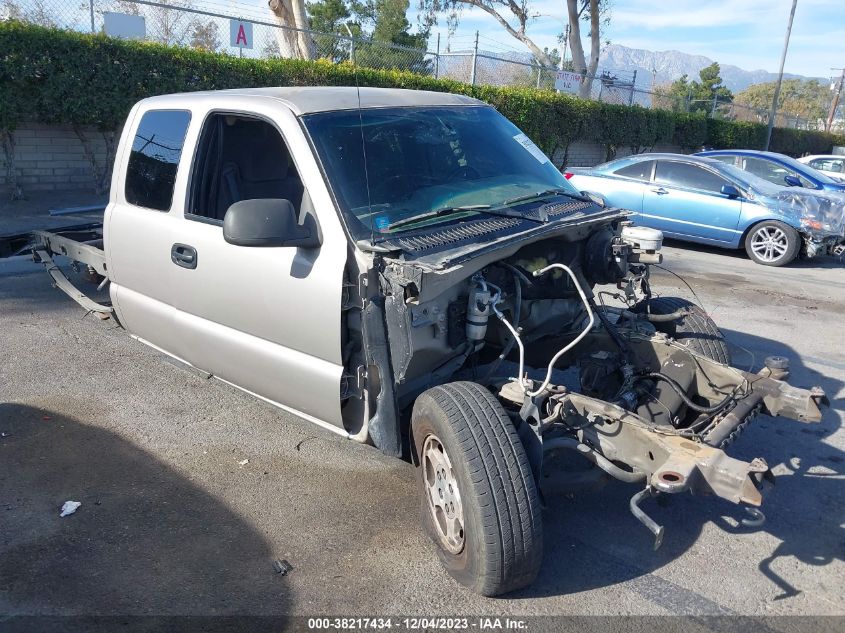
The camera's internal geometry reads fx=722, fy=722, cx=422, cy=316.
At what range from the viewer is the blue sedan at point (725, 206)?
35.1ft

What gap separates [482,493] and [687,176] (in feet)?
32.6

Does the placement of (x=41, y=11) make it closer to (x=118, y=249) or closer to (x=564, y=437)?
(x=118, y=249)

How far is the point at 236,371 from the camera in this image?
4.20 metres

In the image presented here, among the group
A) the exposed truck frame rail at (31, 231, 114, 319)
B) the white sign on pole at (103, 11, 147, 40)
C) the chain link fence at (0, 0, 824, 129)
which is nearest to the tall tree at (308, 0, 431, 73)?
the chain link fence at (0, 0, 824, 129)

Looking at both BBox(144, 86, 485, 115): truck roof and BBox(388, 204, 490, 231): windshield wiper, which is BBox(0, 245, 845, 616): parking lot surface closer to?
BBox(388, 204, 490, 231): windshield wiper

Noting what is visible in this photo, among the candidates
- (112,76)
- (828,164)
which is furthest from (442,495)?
(828,164)

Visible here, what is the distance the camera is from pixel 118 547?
3432 mm

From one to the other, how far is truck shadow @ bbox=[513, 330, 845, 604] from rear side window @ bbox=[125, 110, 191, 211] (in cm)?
301

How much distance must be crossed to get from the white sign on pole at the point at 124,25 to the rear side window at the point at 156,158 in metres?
8.14

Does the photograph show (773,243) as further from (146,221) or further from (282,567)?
(282,567)

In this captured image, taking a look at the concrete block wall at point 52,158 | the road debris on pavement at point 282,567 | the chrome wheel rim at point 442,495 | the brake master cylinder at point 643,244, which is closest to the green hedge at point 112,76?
the concrete block wall at point 52,158

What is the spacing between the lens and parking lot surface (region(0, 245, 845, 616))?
123 inches

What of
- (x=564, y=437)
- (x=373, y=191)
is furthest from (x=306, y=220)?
(x=564, y=437)

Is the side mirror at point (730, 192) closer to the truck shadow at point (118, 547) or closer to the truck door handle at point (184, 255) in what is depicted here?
the truck door handle at point (184, 255)
